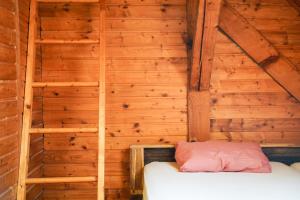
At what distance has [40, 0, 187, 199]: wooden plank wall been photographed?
8.71 ft

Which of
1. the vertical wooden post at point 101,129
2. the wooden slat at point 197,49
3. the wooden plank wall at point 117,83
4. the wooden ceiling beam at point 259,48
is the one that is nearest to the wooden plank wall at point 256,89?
the wooden ceiling beam at point 259,48

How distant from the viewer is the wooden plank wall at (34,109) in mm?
2215

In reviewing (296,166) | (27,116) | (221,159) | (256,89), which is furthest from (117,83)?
(296,166)

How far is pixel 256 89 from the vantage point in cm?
272

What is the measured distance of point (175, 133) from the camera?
2.72 m

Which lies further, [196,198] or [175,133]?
[175,133]

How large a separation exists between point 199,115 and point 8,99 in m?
1.55

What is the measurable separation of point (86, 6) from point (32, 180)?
1.56 m

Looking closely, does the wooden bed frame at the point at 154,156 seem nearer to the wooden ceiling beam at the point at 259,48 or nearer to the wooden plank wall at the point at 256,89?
the wooden plank wall at the point at 256,89

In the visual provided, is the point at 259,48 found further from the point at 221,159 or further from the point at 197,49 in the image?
the point at 221,159

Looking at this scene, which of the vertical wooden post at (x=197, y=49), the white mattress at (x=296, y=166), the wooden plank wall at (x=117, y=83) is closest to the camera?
the vertical wooden post at (x=197, y=49)

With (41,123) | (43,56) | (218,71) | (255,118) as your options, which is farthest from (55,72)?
(255,118)

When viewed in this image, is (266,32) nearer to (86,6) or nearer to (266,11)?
(266,11)

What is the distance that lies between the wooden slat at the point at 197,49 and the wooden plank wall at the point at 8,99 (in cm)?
126
